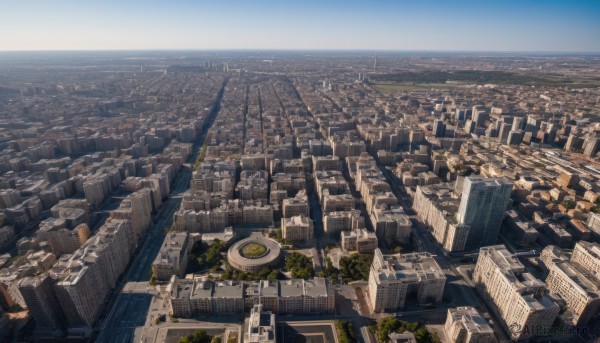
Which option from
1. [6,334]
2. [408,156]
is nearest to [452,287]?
[408,156]

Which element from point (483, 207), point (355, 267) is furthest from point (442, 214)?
point (355, 267)

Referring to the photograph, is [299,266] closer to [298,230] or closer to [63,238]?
[298,230]

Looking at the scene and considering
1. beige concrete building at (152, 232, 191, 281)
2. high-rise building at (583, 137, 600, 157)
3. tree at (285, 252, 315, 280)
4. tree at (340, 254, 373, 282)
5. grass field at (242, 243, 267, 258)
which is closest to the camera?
beige concrete building at (152, 232, 191, 281)

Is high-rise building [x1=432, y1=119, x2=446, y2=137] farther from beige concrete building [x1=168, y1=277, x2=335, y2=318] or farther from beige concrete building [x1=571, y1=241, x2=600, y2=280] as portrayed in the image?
beige concrete building [x1=168, y1=277, x2=335, y2=318]

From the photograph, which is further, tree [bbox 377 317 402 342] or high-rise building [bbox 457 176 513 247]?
high-rise building [bbox 457 176 513 247]

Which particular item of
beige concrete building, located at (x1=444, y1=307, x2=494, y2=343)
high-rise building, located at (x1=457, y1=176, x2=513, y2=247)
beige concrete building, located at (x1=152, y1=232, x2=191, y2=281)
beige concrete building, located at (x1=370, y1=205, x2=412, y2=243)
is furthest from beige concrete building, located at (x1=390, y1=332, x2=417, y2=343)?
beige concrete building, located at (x1=152, y1=232, x2=191, y2=281)

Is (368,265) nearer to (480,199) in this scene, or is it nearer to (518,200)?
(480,199)
